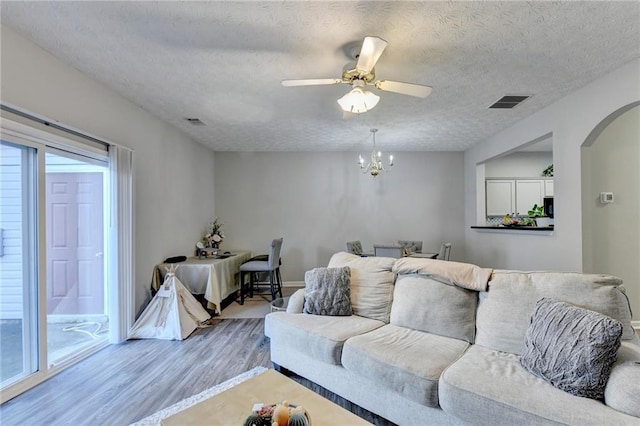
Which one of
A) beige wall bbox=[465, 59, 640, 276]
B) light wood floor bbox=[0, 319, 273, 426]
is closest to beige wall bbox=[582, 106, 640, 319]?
beige wall bbox=[465, 59, 640, 276]

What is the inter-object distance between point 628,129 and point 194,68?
4.91 m

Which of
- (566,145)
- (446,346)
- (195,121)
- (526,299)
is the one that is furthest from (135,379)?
(566,145)

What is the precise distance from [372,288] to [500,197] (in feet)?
17.0

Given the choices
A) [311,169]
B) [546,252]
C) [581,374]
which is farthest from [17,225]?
[546,252]

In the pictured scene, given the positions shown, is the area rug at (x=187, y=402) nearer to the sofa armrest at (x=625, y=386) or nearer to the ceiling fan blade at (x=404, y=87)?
the sofa armrest at (x=625, y=386)

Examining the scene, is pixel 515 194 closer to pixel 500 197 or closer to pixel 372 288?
pixel 500 197

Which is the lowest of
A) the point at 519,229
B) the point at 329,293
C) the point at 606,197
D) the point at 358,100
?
the point at 329,293

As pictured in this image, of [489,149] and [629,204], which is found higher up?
[489,149]

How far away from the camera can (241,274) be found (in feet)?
16.0

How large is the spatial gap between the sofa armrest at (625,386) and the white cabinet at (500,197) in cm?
548

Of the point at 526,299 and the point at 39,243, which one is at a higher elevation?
the point at 39,243

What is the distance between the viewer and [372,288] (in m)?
2.70

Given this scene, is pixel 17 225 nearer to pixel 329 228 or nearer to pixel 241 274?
pixel 241 274

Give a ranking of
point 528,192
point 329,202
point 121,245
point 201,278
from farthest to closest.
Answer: point 528,192 < point 329,202 < point 201,278 < point 121,245
